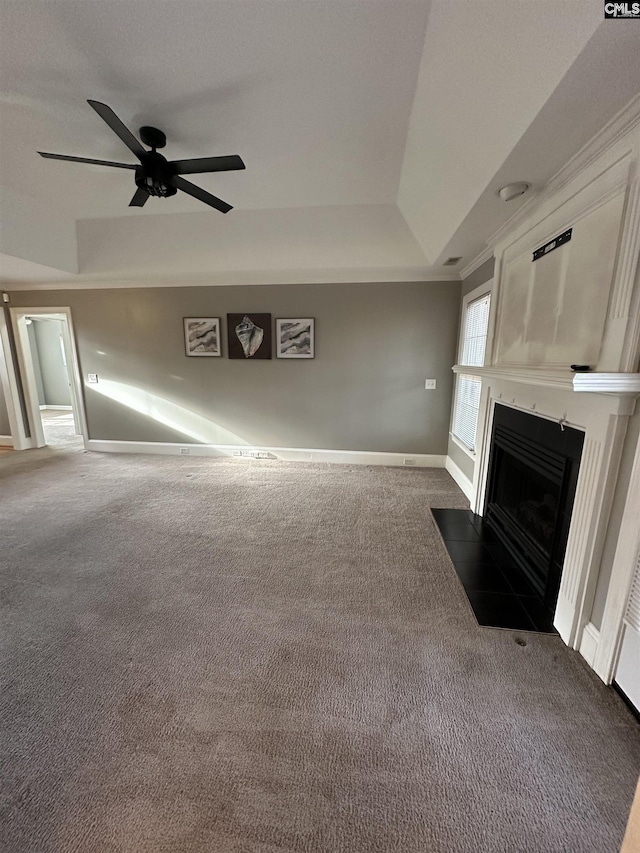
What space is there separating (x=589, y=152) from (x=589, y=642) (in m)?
2.43

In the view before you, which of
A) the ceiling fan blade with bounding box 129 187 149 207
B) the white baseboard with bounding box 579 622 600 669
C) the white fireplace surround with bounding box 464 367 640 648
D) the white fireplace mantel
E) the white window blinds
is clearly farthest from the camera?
the white window blinds

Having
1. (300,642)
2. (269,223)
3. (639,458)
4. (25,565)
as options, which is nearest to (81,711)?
(300,642)

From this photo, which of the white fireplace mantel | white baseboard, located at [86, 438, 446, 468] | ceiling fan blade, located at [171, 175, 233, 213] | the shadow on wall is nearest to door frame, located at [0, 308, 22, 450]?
white baseboard, located at [86, 438, 446, 468]

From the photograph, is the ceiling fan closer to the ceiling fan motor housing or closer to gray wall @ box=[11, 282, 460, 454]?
the ceiling fan motor housing

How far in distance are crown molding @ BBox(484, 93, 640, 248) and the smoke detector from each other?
4.8 inches

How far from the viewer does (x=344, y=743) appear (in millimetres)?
1245

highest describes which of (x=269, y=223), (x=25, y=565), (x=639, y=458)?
(x=269, y=223)

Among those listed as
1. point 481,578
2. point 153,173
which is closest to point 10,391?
point 153,173

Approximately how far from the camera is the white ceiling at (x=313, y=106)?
4.47 feet

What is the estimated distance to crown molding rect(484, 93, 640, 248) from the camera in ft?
4.41

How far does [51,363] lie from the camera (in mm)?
8352

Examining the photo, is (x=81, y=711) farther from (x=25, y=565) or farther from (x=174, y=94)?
(x=174, y=94)

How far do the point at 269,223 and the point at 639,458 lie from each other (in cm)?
372

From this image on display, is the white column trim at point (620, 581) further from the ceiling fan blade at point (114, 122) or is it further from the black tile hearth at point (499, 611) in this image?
the ceiling fan blade at point (114, 122)
